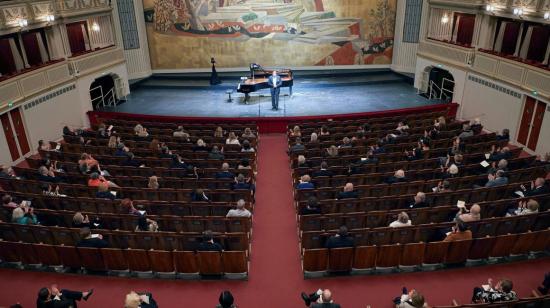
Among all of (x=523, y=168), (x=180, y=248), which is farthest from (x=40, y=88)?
(x=523, y=168)

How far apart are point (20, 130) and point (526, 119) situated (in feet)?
46.7

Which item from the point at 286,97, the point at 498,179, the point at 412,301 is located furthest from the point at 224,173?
the point at 286,97

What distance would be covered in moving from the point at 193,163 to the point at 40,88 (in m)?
6.38

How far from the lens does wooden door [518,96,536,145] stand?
1114cm

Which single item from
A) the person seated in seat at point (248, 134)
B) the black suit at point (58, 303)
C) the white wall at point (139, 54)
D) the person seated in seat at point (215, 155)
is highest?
the white wall at point (139, 54)

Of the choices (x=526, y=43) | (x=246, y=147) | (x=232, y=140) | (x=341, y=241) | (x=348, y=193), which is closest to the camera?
(x=341, y=241)

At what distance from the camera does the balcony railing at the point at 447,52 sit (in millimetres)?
13460

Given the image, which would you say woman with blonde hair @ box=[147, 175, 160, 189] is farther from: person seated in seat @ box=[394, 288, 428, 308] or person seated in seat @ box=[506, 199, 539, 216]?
person seated in seat @ box=[506, 199, 539, 216]

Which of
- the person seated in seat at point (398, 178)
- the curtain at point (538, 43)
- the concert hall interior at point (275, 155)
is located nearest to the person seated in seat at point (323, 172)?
the concert hall interior at point (275, 155)

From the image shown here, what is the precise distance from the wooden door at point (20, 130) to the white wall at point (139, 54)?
5.91 metres

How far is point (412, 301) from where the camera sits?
14.5ft

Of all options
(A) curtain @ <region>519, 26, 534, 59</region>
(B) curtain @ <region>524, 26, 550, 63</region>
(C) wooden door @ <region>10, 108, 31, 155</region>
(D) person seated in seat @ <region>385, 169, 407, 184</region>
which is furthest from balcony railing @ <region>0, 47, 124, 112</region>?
(B) curtain @ <region>524, 26, 550, 63</region>

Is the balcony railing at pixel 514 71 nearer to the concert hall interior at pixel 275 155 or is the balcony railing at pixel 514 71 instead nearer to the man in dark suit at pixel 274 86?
the concert hall interior at pixel 275 155

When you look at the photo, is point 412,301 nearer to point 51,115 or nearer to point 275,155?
point 275,155
